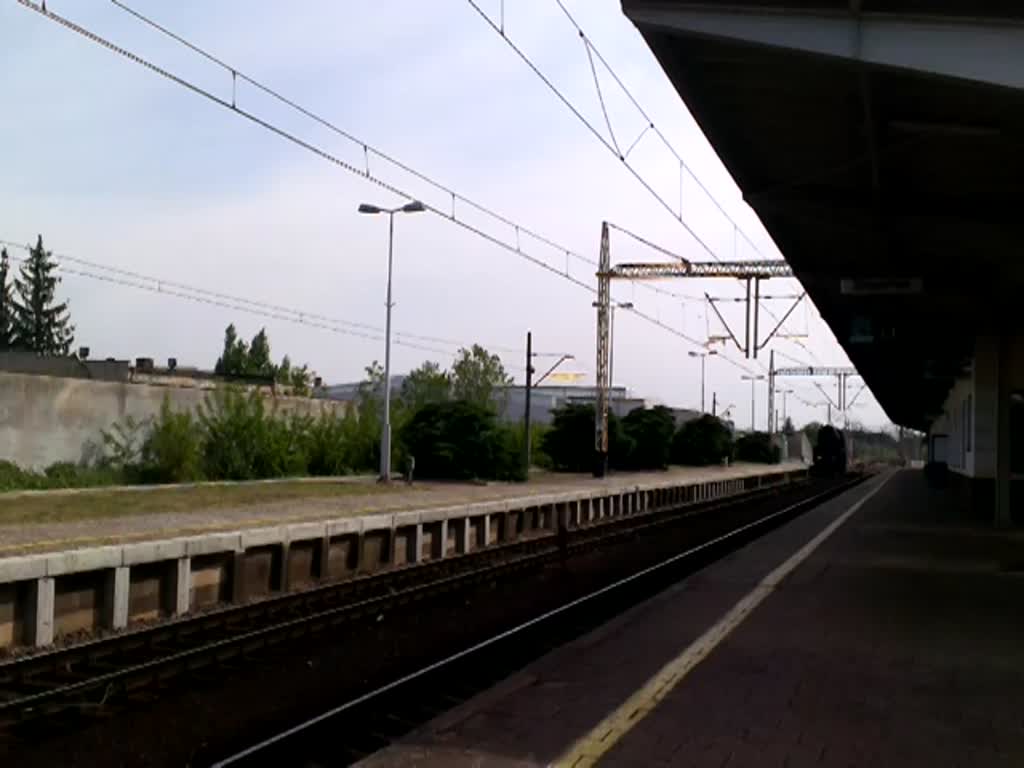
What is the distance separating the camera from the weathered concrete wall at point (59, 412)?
1109 inches

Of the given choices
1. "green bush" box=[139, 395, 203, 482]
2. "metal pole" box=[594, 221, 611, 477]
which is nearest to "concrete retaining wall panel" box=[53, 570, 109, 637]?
"green bush" box=[139, 395, 203, 482]

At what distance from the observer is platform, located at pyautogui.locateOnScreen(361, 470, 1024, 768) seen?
7.15 meters

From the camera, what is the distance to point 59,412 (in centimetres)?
2967

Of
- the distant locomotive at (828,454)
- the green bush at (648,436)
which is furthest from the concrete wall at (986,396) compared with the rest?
the distant locomotive at (828,454)

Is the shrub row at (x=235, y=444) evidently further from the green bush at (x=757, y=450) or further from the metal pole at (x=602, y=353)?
the green bush at (x=757, y=450)

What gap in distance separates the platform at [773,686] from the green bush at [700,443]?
55066 mm

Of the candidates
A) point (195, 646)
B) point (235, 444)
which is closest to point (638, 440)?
point (235, 444)

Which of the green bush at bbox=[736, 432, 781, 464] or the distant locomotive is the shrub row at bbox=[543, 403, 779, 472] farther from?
the green bush at bbox=[736, 432, 781, 464]

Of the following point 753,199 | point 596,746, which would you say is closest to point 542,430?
point 753,199

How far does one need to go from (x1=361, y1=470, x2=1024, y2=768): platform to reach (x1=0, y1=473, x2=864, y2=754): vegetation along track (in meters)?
2.62

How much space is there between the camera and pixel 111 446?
3131 centimetres

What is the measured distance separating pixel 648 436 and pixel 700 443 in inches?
485

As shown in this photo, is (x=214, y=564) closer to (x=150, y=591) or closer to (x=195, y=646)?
(x=150, y=591)

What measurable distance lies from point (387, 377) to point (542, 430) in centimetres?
2396
